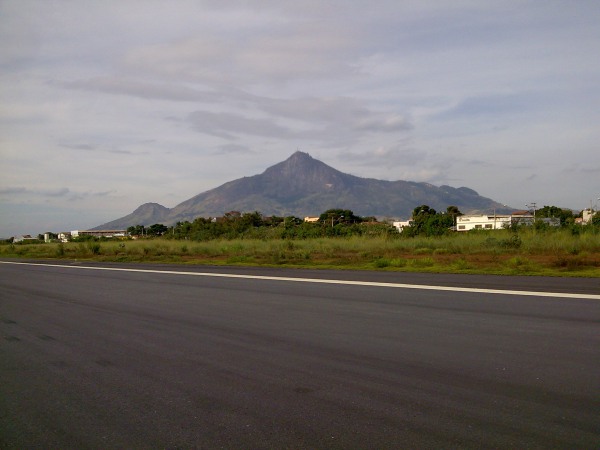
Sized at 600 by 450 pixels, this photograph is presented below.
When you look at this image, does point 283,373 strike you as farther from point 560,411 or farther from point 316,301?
point 316,301

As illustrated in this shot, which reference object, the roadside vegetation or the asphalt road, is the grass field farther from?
the asphalt road

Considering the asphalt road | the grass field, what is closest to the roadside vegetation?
the grass field

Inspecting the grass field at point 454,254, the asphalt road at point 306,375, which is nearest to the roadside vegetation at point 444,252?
the grass field at point 454,254

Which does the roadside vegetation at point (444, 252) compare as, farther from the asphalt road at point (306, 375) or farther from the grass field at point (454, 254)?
the asphalt road at point (306, 375)

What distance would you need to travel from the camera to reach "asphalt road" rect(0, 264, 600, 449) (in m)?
3.84

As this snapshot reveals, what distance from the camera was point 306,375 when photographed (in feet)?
17.2

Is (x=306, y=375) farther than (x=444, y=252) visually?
No

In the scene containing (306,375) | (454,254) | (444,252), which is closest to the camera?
(306,375)

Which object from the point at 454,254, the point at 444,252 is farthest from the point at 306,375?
the point at 444,252

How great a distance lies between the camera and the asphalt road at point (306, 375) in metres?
3.84

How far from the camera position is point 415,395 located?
4.54 m

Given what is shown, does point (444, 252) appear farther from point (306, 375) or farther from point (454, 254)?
point (306, 375)

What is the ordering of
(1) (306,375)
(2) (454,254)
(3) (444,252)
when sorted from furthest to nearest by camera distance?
(3) (444,252) < (2) (454,254) < (1) (306,375)

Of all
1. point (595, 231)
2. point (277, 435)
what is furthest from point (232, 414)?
point (595, 231)
